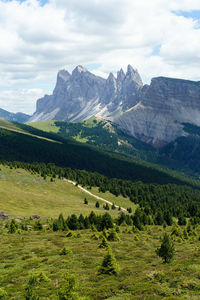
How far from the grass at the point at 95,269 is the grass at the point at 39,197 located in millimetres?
36395

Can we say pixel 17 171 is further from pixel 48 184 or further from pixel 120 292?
pixel 120 292

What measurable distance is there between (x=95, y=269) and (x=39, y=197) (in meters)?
85.4

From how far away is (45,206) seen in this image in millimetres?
100812

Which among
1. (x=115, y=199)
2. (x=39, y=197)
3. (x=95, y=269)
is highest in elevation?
(x=95, y=269)

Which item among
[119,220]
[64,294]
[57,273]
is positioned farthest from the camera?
[119,220]

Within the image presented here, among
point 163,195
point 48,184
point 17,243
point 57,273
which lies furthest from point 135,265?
point 163,195

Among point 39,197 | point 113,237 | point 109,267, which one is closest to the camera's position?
point 109,267

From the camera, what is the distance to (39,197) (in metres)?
112

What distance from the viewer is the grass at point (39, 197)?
3570 inches

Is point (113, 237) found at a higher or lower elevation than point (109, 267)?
lower

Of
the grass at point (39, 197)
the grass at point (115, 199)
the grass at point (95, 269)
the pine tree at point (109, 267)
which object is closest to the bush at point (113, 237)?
the grass at point (95, 269)

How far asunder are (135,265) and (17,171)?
12624cm

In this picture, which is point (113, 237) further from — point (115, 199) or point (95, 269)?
point (115, 199)

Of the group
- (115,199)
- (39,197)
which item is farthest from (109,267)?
(115,199)
